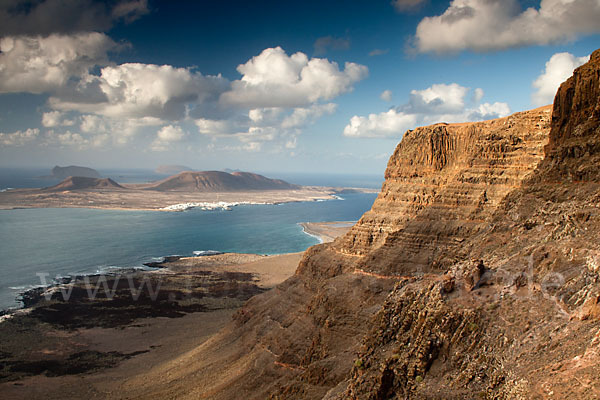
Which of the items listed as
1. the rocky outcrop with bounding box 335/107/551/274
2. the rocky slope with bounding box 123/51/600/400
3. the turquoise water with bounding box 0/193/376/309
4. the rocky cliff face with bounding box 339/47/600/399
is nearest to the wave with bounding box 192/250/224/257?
the turquoise water with bounding box 0/193/376/309

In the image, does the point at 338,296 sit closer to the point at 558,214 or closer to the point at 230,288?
the point at 558,214

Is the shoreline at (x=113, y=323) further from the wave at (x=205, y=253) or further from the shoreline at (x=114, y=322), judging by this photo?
the wave at (x=205, y=253)

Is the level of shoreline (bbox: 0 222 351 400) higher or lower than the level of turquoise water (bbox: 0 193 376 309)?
lower

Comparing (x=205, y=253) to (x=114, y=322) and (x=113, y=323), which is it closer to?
(x=114, y=322)

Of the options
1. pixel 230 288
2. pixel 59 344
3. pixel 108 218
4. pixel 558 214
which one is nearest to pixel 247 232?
pixel 108 218

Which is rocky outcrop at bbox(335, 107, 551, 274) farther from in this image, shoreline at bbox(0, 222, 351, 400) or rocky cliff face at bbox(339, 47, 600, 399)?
shoreline at bbox(0, 222, 351, 400)

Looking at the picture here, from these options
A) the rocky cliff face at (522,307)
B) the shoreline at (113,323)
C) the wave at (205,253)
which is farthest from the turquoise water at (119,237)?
the rocky cliff face at (522,307)

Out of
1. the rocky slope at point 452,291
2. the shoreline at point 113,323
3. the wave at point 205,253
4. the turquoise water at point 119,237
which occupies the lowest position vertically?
the shoreline at point 113,323
